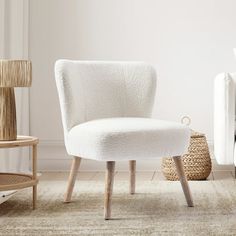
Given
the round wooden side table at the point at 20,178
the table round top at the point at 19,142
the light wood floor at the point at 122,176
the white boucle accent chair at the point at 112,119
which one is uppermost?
the white boucle accent chair at the point at 112,119

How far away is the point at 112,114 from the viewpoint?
10.8ft

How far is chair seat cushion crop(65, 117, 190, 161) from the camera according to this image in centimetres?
271

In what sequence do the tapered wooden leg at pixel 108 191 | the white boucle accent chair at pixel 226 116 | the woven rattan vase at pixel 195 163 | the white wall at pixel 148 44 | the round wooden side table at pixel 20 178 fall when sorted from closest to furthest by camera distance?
the tapered wooden leg at pixel 108 191
the round wooden side table at pixel 20 178
the white boucle accent chair at pixel 226 116
the woven rattan vase at pixel 195 163
the white wall at pixel 148 44

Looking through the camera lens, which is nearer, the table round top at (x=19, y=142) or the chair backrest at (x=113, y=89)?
the table round top at (x=19, y=142)

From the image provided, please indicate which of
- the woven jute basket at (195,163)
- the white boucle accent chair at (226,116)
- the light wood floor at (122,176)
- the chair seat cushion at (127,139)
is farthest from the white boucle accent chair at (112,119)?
the light wood floor at (122,176)

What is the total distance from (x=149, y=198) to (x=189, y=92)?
1.37 m

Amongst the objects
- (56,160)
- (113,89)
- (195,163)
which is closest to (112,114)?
(113,89)

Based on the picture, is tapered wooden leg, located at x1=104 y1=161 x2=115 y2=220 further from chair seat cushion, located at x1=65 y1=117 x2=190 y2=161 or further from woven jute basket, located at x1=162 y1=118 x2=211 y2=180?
woven jute basket, located at x1=162 y1=118 x2=211 y2=180

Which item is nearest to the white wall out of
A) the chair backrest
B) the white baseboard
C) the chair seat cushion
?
the white baseboard

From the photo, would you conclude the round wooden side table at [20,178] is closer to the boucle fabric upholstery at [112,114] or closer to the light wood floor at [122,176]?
the boucle fabric upholstery at [112,114]

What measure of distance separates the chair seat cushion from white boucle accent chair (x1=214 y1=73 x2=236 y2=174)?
0.59 m

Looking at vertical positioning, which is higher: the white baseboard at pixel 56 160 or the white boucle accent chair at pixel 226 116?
the white boucle accent chair at pixel 226 116

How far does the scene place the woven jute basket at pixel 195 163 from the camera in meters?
4.00

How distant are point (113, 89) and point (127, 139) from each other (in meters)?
0.62
